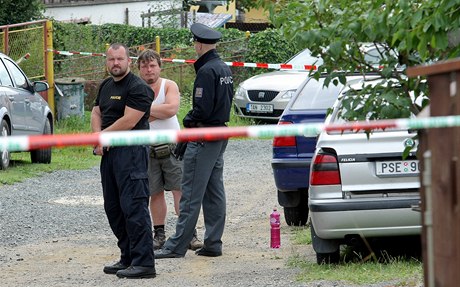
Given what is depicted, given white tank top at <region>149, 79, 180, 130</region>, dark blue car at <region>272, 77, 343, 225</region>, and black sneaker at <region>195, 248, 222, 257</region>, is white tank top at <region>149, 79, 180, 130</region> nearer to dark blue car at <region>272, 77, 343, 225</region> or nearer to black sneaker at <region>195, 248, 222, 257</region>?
Result: black sneaker at <region>195, 248, 222, 257</region>

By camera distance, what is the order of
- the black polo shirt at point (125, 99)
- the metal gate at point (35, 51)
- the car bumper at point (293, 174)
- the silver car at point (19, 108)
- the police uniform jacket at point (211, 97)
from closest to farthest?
the black polo shirt at point (125, 99) < the police uniform jacket at point (211, 97) < the car bumper at point (293, 174) < the silver car at point (19, 108) < the metal gate at point (35, 51)

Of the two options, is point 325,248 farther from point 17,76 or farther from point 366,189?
point 17,76

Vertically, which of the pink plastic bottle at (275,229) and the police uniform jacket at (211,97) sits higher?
the police uniform jacket at (211,97)

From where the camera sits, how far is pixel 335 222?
859cm

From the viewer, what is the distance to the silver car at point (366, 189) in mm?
8570

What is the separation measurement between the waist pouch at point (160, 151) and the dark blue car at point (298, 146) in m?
1.39

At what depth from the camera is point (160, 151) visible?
10305 mm

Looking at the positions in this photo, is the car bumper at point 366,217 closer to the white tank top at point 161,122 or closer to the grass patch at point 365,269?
the grass patch at point 365,269

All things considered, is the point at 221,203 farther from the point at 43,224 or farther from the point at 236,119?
the point at 236,119

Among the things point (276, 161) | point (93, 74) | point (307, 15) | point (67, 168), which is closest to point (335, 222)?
point (307, 15)

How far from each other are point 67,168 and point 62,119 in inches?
170

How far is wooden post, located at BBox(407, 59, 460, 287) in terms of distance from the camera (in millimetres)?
4141

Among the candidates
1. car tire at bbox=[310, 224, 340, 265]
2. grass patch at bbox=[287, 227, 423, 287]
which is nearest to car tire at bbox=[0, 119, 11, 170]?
grass patch at bbox=[287, 227, 423, 287]

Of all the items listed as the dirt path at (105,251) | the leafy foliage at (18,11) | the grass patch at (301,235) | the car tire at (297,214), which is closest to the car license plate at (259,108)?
the leafy foliage at (18,11)
